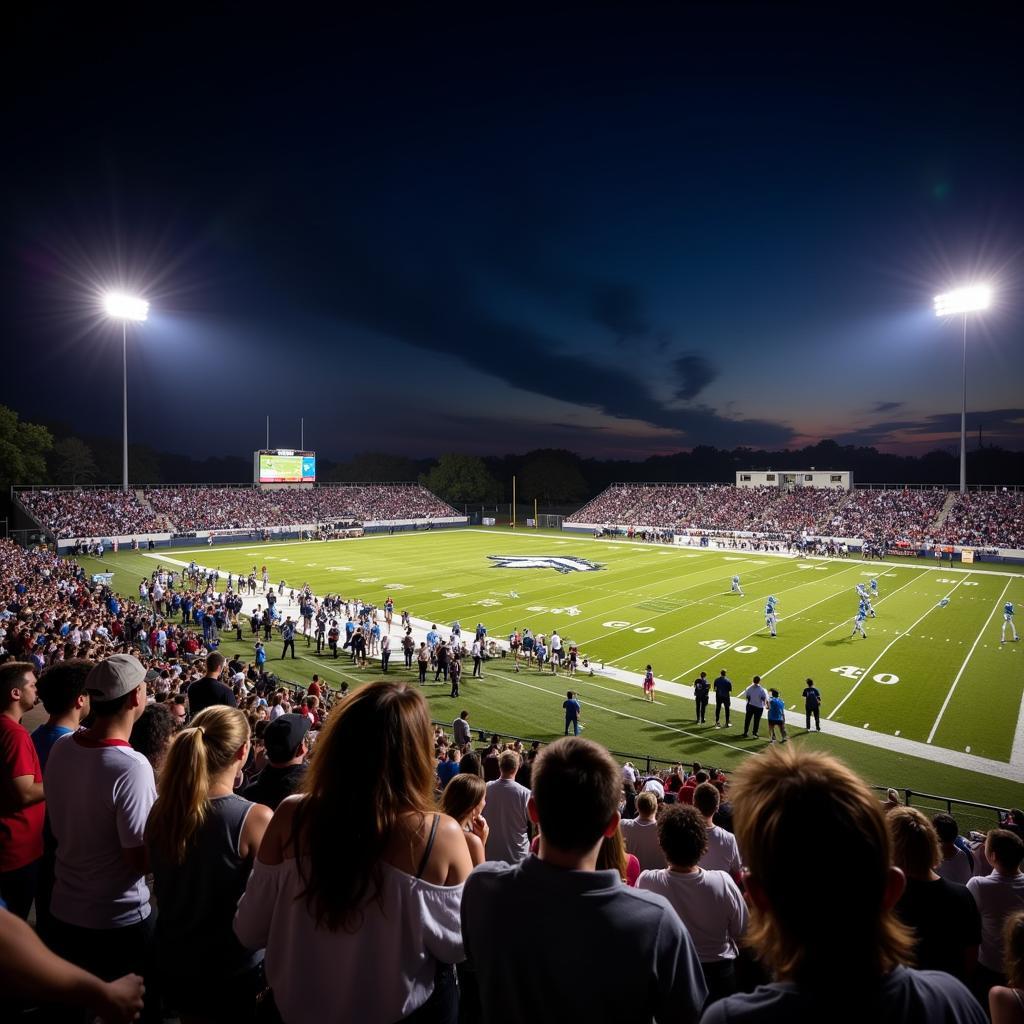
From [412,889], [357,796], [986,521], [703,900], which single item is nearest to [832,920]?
[412,889]

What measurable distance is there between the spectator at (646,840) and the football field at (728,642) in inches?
428

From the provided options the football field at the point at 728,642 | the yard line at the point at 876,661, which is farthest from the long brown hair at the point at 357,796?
the yard line at the point at 876,661

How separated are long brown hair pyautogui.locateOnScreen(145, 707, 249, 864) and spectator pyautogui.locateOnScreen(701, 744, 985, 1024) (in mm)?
2321

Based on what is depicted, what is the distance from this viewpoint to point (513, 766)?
6.14 m

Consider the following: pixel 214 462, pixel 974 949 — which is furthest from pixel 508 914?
pixel 214 462

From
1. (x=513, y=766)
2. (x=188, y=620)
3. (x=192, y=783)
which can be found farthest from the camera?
(x=188, y=620)

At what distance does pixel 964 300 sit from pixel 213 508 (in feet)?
220

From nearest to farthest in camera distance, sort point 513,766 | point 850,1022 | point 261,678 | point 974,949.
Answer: point 850,1022 < point 974,949 < point 513,766 < point 261,678

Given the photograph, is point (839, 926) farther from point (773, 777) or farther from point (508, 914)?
point (508, 914)

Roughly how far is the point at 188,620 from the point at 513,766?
25.9 metres

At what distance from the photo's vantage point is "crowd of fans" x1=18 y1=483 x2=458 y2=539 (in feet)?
173

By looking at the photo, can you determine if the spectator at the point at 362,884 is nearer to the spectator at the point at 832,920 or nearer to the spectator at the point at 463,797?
the spectator at the point at 832,920

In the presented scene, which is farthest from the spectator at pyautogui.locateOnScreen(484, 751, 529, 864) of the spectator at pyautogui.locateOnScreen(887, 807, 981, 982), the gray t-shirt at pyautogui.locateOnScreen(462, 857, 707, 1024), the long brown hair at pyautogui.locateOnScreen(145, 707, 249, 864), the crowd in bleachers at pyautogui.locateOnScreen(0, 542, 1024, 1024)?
the gray t-shirt at pyautogui.locateOnScreen(462, 857, 707, 1024)

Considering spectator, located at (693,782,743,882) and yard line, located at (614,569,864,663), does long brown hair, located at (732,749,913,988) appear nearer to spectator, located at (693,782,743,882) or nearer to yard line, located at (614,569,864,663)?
spectator, located at (693,782,743,882)
